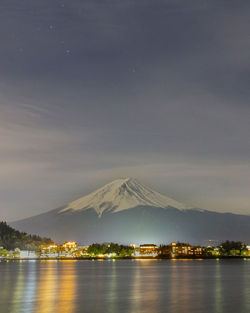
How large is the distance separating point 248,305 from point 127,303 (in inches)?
404

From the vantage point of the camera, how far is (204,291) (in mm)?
61719

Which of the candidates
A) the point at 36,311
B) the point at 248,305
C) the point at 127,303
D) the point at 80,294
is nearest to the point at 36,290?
the point at 80,294

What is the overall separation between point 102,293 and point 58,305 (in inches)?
561

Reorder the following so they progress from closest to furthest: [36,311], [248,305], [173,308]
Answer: [36,311]
[173,308]
[248,305]

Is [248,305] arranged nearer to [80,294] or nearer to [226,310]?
[226,310]

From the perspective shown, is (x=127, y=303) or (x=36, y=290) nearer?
(x=127, y=303)

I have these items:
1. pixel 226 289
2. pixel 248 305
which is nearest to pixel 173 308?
pixel 248 305

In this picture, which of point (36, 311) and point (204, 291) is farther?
point (204, 291)

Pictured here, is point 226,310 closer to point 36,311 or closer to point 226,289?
point 36,311

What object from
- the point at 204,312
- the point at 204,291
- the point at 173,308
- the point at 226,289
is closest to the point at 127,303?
the point at 173,308

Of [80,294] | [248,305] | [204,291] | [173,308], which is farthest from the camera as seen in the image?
[204,291]

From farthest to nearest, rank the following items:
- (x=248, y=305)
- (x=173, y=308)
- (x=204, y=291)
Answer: (x=204, y=291)
(x=248, y=305)
(x=173, y=308)

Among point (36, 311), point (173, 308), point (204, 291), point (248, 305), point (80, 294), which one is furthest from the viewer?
point (204, 291)

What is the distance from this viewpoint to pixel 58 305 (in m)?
45.8
